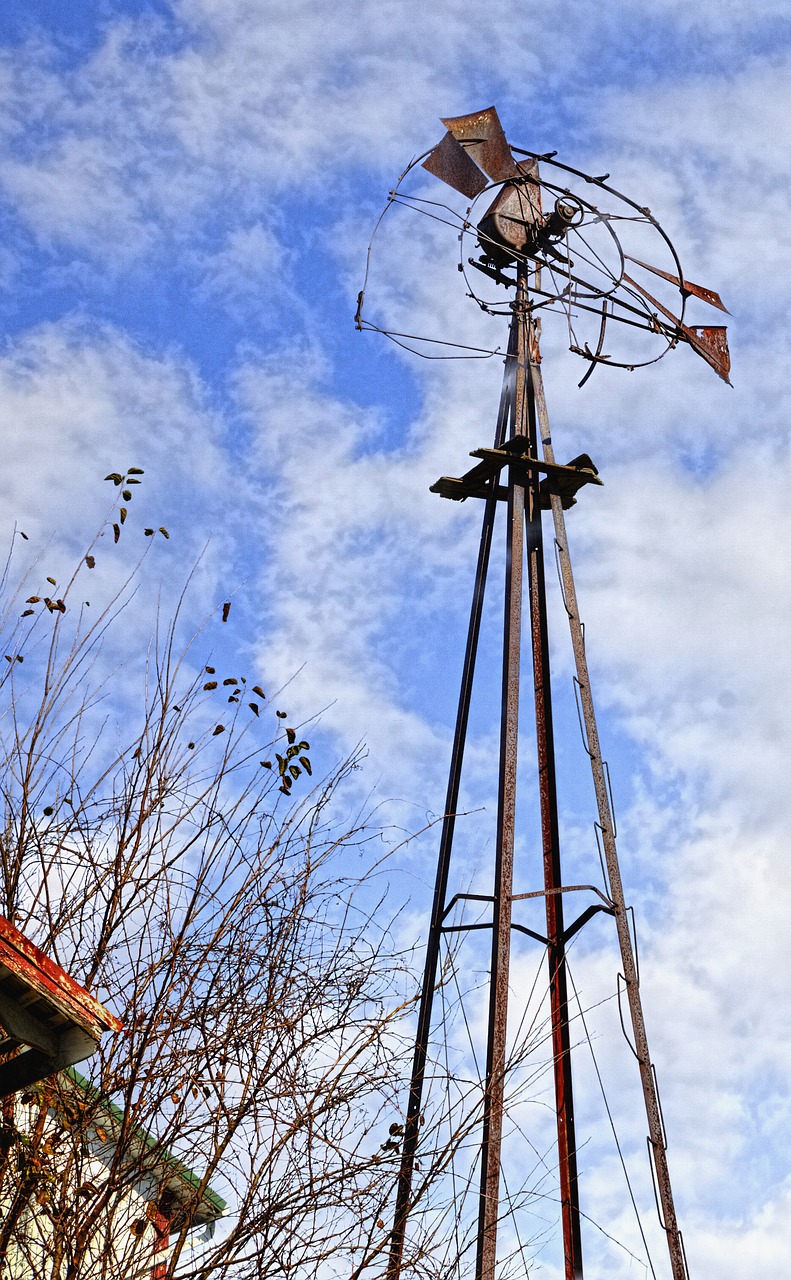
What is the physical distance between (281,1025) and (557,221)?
16.7 feet

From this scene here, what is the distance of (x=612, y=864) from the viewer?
24.2ft

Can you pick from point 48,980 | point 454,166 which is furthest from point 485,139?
point 48,980

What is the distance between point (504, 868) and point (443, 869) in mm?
393

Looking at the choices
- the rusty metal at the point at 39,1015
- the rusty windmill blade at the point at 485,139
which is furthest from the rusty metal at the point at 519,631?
the rusty metal at the point at 39,1015

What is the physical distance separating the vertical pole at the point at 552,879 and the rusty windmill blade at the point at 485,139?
1293 millimetres

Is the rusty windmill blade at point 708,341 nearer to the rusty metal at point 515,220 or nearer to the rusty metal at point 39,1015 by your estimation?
the rusty metal at point 515,220

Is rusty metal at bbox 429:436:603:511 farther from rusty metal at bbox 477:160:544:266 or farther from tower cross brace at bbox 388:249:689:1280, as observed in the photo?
rusty metal at bbox 477:160:544:266

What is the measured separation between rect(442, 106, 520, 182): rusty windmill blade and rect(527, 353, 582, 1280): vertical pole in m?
1.29

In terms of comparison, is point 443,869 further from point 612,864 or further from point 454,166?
point 454,166

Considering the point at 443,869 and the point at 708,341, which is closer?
the point at 443,869

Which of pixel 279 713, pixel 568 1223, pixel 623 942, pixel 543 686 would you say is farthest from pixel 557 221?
pixel 568 1223

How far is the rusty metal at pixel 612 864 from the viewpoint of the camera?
6.82 meters

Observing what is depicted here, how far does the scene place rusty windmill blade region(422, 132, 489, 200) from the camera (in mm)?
8094

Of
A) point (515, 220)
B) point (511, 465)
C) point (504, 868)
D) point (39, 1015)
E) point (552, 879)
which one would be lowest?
point (39, 1015)
